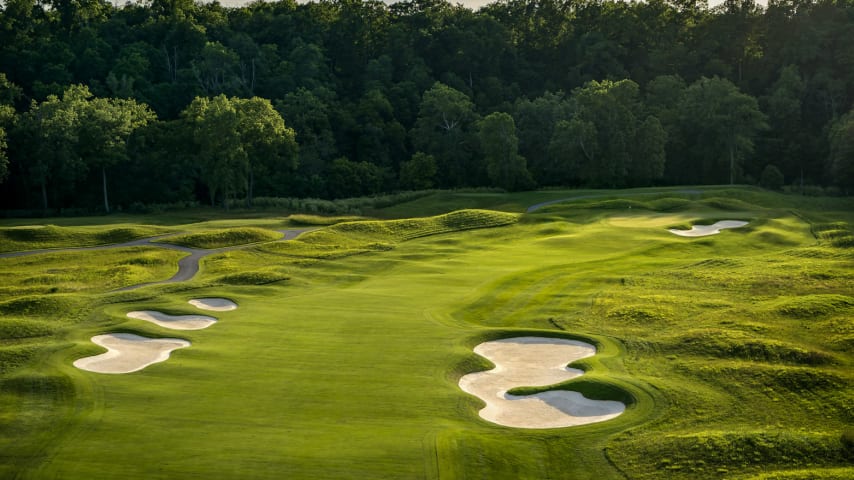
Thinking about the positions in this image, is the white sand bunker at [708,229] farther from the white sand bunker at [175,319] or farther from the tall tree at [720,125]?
the tall tree at [720,125]

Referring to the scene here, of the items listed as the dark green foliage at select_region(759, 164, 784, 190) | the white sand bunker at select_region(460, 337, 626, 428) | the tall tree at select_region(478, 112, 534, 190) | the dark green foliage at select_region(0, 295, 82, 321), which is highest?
the tall tree at select_region(478, 112, 534, 190)

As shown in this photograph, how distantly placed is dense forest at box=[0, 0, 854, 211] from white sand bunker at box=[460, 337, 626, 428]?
2173 inches

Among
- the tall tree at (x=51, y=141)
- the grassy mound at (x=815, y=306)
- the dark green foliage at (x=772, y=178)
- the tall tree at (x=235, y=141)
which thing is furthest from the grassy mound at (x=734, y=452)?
the dark green foliage at (x=772, y=178)

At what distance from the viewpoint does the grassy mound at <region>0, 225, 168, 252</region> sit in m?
56.7

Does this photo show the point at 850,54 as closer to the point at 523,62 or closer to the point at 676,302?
the point at 523,62

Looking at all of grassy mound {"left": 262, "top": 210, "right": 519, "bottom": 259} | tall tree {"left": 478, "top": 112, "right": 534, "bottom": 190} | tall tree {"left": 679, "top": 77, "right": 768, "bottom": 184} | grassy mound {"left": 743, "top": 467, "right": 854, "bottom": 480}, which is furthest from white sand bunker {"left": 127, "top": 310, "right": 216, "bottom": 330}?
tall tree {"left": 679, "top": 77, "right": 768, "bottom": 184}

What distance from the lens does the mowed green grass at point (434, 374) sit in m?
21.2

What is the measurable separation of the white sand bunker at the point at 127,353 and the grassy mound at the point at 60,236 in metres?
26.8

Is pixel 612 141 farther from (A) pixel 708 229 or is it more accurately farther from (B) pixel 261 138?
(B) pixel 261 138

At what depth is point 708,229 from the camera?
62.6m

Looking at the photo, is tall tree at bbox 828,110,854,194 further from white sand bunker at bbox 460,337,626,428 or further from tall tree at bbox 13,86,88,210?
tall tree at bbox 13,86,88,210

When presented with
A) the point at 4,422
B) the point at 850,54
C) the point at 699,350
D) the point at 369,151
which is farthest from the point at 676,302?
the point at 850,54

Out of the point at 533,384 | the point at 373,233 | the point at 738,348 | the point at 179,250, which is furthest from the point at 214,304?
the point at 373,233

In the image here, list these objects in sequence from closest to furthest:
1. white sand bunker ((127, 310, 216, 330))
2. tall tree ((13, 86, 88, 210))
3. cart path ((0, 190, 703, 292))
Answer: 1. white sand bunker ((127, 310, 216, 330))
2. cart path ((0, 190, 703, 292))
3. tall tree ((13, 86, 88, 210))
